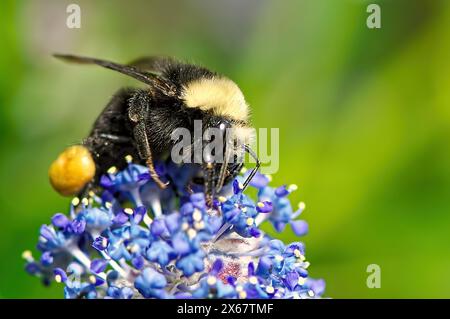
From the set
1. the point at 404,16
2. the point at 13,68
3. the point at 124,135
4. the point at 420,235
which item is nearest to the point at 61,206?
the point at 13,68

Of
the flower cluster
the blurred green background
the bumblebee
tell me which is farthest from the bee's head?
the blurred green background

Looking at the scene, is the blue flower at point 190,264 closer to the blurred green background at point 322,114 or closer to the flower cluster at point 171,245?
the flower cluster at point 171,245

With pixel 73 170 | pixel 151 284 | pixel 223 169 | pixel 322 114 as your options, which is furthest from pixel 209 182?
pixel 322 114

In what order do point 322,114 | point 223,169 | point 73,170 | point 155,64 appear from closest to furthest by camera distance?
point 223,169 < point 73,170 < point 155,64 < point 322,114

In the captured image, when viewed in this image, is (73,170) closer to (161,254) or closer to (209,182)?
(209,182)

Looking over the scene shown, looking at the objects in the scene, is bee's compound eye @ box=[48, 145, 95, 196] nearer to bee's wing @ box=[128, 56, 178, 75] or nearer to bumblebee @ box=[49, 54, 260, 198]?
bumblebee @ box=[49, 54, 260, 198]

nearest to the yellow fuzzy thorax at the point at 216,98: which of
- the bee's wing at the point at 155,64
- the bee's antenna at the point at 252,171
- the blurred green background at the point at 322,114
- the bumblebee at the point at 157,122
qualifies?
the bumblebee at the point at 157,122

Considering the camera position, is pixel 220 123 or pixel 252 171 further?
pixel 252 171
